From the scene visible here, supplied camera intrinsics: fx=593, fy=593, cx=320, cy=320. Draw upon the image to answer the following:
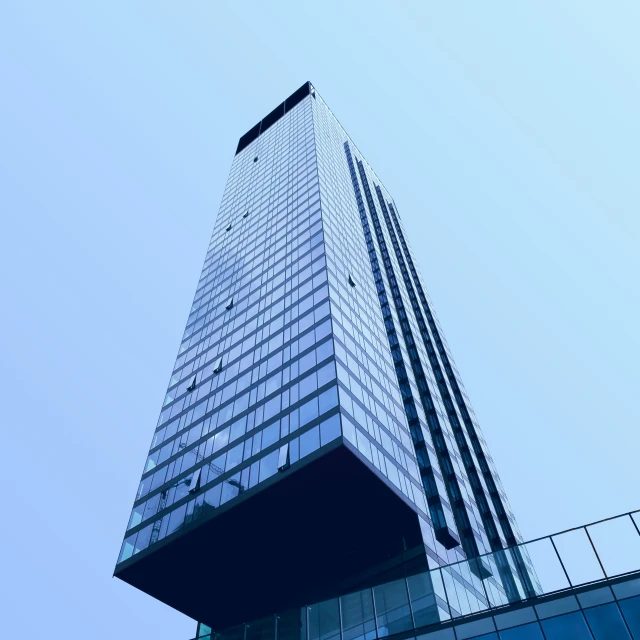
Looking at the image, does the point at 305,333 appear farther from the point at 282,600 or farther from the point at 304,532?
the point at 282,600

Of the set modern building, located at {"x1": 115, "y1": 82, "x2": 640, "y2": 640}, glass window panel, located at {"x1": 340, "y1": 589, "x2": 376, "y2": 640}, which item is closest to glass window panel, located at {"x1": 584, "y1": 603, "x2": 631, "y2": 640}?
modern building, located at {"x1": 115, "y1": 82, "x2": 640, "y2": 640}

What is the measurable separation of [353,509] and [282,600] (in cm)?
995

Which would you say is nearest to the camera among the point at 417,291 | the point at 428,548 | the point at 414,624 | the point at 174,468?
the point at 414,624

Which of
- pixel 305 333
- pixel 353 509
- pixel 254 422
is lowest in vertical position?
pixel 353 509

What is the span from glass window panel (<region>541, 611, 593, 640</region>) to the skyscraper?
5.50ft

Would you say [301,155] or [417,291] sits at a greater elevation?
[301,155]

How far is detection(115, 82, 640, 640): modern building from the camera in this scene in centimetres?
2911

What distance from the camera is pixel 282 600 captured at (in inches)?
1649

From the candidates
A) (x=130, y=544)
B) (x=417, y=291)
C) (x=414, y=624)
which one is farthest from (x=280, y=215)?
(x=414, y=624)

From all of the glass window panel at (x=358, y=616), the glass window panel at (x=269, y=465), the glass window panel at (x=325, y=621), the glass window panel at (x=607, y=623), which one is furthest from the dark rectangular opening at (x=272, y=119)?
the glass window panel at (x=607, y=623)

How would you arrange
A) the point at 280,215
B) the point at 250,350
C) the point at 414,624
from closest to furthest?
the point at 414,624, the point at 250,350, the point at 280,215

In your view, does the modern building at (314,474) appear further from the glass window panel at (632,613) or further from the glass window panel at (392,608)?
the glass window panel at (632,613)

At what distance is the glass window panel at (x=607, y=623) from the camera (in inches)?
Answer: 881

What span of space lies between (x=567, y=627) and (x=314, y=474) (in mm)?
16374
